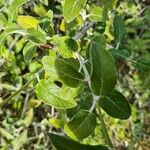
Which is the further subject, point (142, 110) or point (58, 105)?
point (142, 110)

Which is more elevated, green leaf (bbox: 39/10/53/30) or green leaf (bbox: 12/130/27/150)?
green leaf (bbox: 39/10/53/30)

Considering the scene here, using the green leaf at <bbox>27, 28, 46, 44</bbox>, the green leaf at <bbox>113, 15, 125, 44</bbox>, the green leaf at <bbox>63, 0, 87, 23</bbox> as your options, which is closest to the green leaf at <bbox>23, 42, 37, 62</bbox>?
the green leaf at <bbox>27, 28, 46, 44</bbox>

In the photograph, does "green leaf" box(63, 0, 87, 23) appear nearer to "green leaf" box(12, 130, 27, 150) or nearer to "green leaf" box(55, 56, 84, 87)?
"green leaf" box(55, 56, 84, 87)

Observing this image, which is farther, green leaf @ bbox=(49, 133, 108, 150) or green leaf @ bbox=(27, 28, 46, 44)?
green leaf @ bbox=(27, 28, 46, 44)

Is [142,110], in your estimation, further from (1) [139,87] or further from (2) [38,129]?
(2) [38,129]

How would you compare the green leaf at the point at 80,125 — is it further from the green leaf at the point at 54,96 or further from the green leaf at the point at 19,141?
the green leaf at the point at 19,141

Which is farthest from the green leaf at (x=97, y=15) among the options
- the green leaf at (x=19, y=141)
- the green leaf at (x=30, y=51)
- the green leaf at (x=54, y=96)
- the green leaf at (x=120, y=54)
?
the green leaf at (x=19, y=141)

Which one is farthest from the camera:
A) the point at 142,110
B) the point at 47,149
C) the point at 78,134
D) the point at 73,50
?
the point at 142,110

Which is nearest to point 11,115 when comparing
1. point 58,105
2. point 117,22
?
point 117,22
